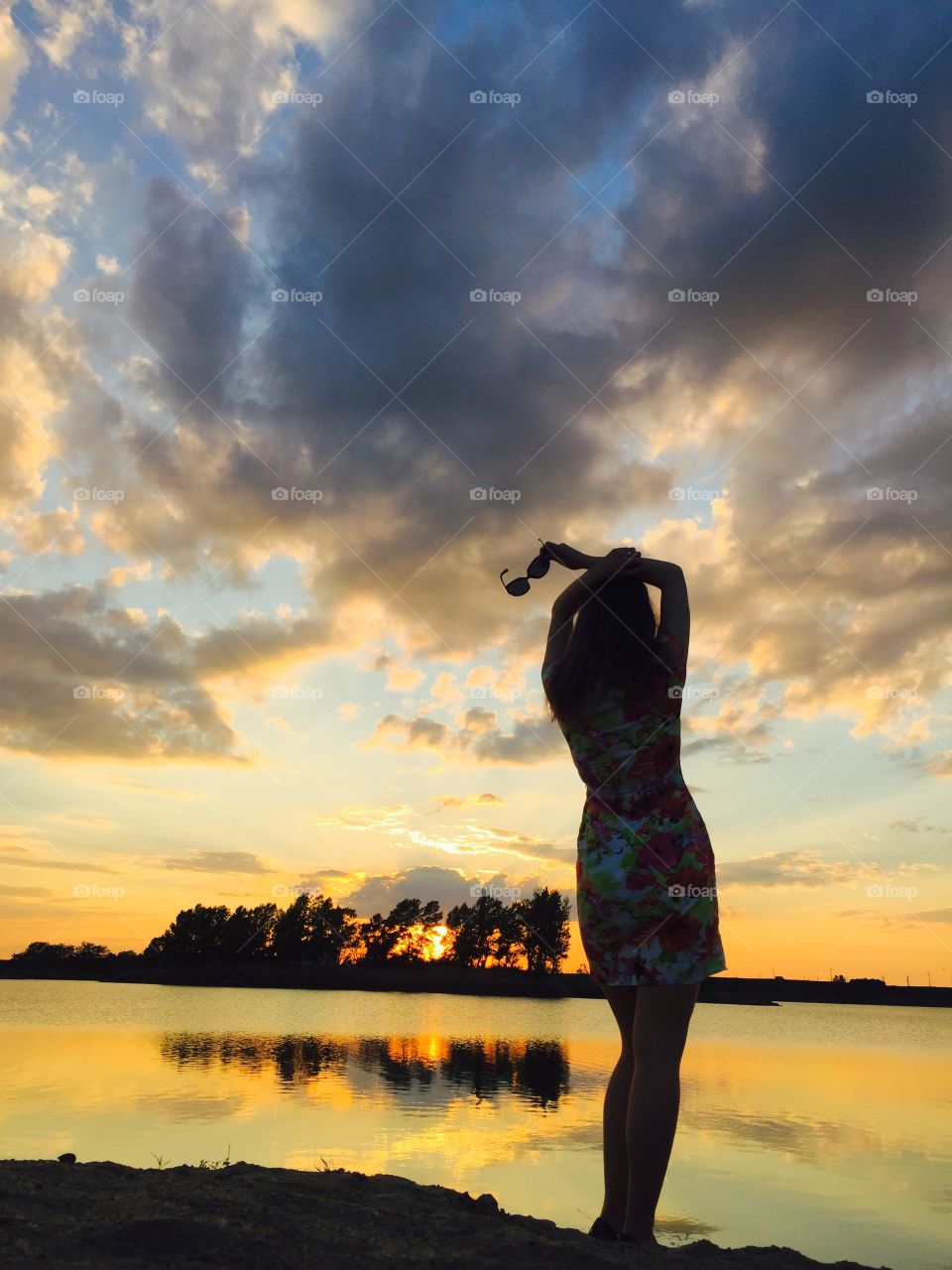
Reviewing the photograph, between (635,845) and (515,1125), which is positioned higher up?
(635,845)

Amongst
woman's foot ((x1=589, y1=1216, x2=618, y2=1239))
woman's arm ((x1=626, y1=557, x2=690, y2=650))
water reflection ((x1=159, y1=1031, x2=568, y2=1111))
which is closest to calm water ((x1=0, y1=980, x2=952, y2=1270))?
water reflection ((x1=159, y1=1031, x2=568, y2=1111))

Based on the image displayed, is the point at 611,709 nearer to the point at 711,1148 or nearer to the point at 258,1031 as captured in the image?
the point at 711,1148

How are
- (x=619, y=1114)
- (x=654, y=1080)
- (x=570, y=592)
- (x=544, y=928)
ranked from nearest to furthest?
(x=654, y=1080) < (x=619, y=1114) < (x=570, y=592) < (x=544, y=928)

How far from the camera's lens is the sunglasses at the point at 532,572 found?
329 centimetres

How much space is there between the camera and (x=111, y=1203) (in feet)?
11.0

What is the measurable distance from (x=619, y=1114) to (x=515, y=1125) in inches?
334

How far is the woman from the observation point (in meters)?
3.05

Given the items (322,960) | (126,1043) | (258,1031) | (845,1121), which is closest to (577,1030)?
(258,1031)

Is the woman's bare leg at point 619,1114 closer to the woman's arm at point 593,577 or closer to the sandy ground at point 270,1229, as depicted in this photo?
the sandy ground at point 270,1229

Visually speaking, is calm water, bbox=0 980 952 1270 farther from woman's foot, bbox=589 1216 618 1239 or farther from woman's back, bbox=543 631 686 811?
woman's back, bbox=543 631 686 811

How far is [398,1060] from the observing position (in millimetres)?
17891

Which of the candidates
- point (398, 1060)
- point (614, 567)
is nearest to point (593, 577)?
point (614, 567)

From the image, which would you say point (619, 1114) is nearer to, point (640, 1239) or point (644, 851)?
point (640, 1239)

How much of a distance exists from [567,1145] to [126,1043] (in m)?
12.8
